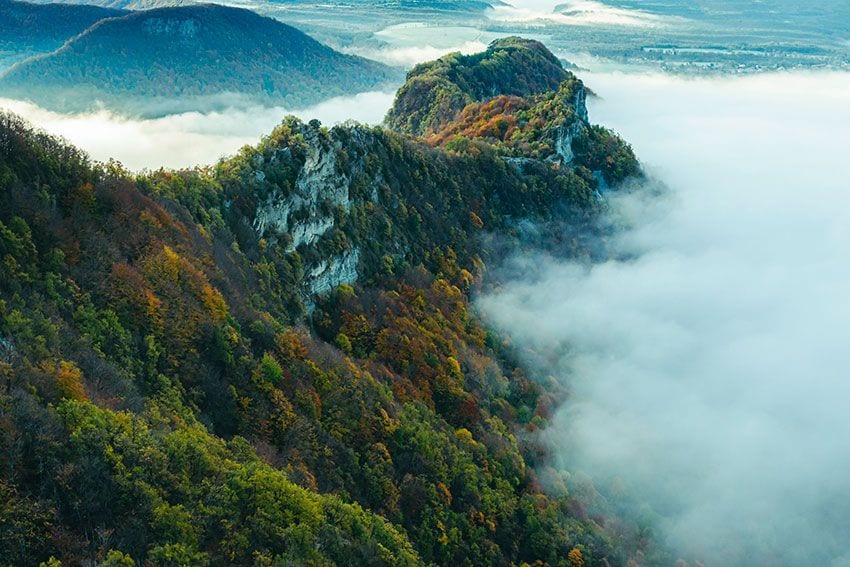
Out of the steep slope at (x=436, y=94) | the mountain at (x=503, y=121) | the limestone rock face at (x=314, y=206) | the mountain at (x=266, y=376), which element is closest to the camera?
the mountain at (x=266, y=376)

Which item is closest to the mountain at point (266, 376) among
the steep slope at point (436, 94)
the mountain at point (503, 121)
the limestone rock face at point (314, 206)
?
the limestone rock face at point (314, 206)

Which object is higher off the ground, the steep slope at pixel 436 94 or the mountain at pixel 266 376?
the steep slope at pixel 436 94

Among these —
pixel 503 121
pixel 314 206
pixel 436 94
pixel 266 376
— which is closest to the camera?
pixel 266 376

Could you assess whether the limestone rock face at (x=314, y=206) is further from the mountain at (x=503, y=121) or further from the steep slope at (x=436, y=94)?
the steep slope at (x=436, y=94)

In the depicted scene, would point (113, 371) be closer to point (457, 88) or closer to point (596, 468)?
point (596, 468)

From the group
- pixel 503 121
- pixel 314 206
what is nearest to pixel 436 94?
pixel 503 121

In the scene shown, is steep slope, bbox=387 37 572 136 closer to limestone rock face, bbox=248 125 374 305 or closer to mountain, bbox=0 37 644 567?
mountain, bbox=0 37 644 567

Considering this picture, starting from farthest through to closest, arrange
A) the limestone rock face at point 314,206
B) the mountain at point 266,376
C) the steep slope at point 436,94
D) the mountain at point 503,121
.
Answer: the steep slope at point 436,94 → the mountain at point 503,121 → the limestone rock face at point 314,206 → the mountain at point 266,376

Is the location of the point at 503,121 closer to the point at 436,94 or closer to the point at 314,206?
the point at 436,94
